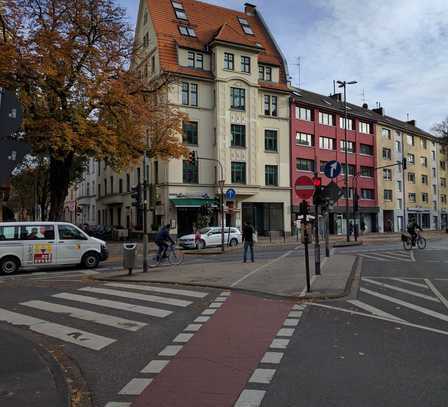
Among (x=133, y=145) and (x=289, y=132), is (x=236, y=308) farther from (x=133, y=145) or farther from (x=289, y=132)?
(x=289, y=132)

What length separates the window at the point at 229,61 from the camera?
1738 inches

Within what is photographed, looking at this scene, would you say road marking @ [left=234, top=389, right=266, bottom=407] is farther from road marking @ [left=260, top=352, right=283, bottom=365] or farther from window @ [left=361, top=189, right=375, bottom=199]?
window @ [left=361, top=189, right=375, bottom=199]

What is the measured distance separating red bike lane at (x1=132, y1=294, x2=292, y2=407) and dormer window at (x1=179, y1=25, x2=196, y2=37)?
127 ft

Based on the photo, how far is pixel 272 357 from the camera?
630 centimetres

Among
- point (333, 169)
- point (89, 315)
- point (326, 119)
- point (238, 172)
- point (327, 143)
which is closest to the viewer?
point (89, 315)

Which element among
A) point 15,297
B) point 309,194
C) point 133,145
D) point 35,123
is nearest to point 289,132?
point 133,145

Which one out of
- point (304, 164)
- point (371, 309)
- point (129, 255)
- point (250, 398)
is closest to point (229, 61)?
point (304, 164)

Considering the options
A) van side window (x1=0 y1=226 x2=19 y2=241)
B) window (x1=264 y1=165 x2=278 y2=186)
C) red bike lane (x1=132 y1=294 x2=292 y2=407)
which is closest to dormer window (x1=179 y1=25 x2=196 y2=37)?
window (x1=264 y1=165 x2=278 y2=186)

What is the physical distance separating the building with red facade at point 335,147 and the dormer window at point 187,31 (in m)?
11.6

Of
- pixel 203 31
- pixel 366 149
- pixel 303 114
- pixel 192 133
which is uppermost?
pixel 203 31

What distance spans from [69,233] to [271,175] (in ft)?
98.6

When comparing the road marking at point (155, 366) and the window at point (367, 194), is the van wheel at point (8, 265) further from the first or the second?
the window at point (367, 194)

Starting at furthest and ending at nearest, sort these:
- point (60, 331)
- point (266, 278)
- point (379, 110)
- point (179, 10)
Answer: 1. point (379, 110)
2. point (179, 10)
3. point (266, 278)
4. point (60, 331)

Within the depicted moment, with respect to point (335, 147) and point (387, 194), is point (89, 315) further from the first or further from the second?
point (387, 194)
